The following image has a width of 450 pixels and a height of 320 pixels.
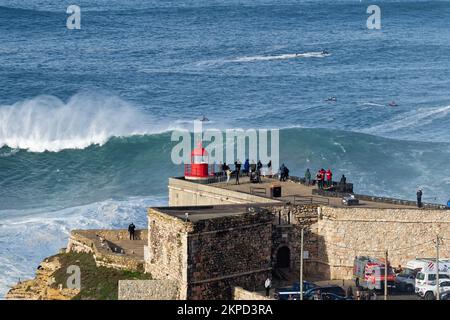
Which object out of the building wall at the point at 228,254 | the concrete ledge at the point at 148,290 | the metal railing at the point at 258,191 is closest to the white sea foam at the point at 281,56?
the metal railing at the point at 258,191

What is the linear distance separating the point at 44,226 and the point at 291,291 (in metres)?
24.3

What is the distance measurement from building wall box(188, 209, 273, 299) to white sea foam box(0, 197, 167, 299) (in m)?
13.0

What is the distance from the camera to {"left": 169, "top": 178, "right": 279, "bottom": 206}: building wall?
66.2m

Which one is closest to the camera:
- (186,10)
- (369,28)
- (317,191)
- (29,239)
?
(317,191)

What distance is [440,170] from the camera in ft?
314

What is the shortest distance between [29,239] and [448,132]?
40.2 metres

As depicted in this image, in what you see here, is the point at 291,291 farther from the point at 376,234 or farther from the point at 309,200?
the point at 309,200

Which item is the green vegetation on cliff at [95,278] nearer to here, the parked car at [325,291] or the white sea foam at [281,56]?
the parked car at [325,291]

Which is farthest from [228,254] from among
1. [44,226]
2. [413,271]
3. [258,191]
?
[44,226]

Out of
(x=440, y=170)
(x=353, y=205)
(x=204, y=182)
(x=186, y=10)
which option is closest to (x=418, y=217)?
(x=353, y=205)

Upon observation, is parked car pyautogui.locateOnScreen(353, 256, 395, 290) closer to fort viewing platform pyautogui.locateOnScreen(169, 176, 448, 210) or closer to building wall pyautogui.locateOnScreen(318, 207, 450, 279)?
building wall pyautogui.locateOnScreen(318, 207, 450, 279)

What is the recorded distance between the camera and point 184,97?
126625 millimetres

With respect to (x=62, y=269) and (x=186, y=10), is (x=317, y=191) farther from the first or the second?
(x=186, y=10)

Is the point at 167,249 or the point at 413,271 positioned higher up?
the point at 167,249
